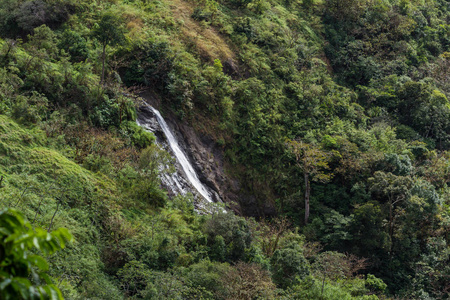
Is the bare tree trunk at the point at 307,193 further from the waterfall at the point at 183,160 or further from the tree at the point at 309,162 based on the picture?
the waterfall at the point at 183,160

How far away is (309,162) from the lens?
1984 centimetres

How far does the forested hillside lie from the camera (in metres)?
9.95

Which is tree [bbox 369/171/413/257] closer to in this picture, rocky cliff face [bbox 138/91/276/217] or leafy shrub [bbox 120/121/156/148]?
rocky cliff face [bbox 138/91/276/217]

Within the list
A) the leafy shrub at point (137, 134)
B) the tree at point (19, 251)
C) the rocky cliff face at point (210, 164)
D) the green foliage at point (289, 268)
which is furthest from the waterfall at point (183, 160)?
the tree at point (19, 251)

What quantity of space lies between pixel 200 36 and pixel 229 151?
670 cm

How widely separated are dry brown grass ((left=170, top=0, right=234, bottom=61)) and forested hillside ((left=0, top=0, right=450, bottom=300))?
0.11 m

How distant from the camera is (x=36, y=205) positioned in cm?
920

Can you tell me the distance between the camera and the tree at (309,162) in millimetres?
19750

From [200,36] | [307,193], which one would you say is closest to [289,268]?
[307,193]

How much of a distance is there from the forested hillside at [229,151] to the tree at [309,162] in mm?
95

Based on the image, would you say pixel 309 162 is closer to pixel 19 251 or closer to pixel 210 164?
pixel 210 164

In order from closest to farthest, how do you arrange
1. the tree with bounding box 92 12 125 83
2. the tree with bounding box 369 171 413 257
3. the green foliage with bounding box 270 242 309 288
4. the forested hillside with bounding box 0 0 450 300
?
the forested hillside with bounding box 0 0 450 300 < the green foliage with bounding box 270 242 309 288 < the tree with bounding box 92 12 125 83 < the tree with bounding box 369 171 413 257

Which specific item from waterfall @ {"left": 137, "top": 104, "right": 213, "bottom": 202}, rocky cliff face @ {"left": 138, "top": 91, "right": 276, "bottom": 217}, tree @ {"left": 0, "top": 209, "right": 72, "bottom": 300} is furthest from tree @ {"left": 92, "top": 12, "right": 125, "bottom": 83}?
tree @ {"left": 0, "top": 209, "right": 72, "bottom": 300}

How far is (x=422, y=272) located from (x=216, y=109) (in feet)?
35.9
